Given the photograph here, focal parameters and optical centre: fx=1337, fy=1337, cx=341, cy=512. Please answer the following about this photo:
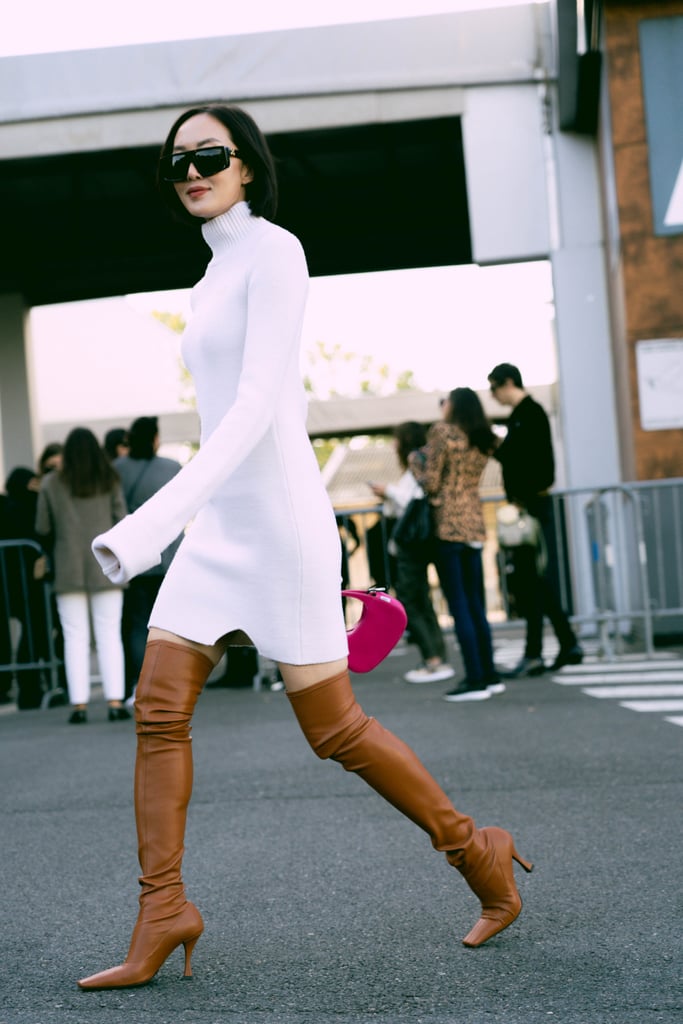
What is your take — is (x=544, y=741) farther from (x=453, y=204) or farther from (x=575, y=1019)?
(x=453, y=204)

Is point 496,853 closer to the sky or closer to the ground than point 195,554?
closer to the ground

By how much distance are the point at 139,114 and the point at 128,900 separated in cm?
1028

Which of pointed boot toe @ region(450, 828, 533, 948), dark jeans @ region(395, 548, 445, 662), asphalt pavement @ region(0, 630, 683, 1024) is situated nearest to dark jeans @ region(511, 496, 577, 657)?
dark jeans @ region(395, 548, 445, 662)

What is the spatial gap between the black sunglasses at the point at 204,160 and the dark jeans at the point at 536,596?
6.37 metres

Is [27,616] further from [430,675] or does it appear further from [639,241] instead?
[639,241]

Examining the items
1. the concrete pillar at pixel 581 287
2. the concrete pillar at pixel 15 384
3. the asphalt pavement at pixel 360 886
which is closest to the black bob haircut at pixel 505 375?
the asphalt pavement at pixel 360 886

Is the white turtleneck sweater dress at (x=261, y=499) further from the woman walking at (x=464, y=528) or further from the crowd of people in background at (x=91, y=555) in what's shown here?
the crowd of people in background at (x=91, y=555)

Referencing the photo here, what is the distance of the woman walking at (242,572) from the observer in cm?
284

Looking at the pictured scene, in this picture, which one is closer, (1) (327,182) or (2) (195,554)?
(2) (195,554)

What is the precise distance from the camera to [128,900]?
3.86 metres

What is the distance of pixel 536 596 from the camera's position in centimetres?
915

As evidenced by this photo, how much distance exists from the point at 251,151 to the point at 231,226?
0.19 meters

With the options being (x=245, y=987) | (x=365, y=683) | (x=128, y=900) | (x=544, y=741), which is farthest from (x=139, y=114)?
(x=245, y=987)

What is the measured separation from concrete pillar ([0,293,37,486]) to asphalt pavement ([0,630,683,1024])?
13.3 m
